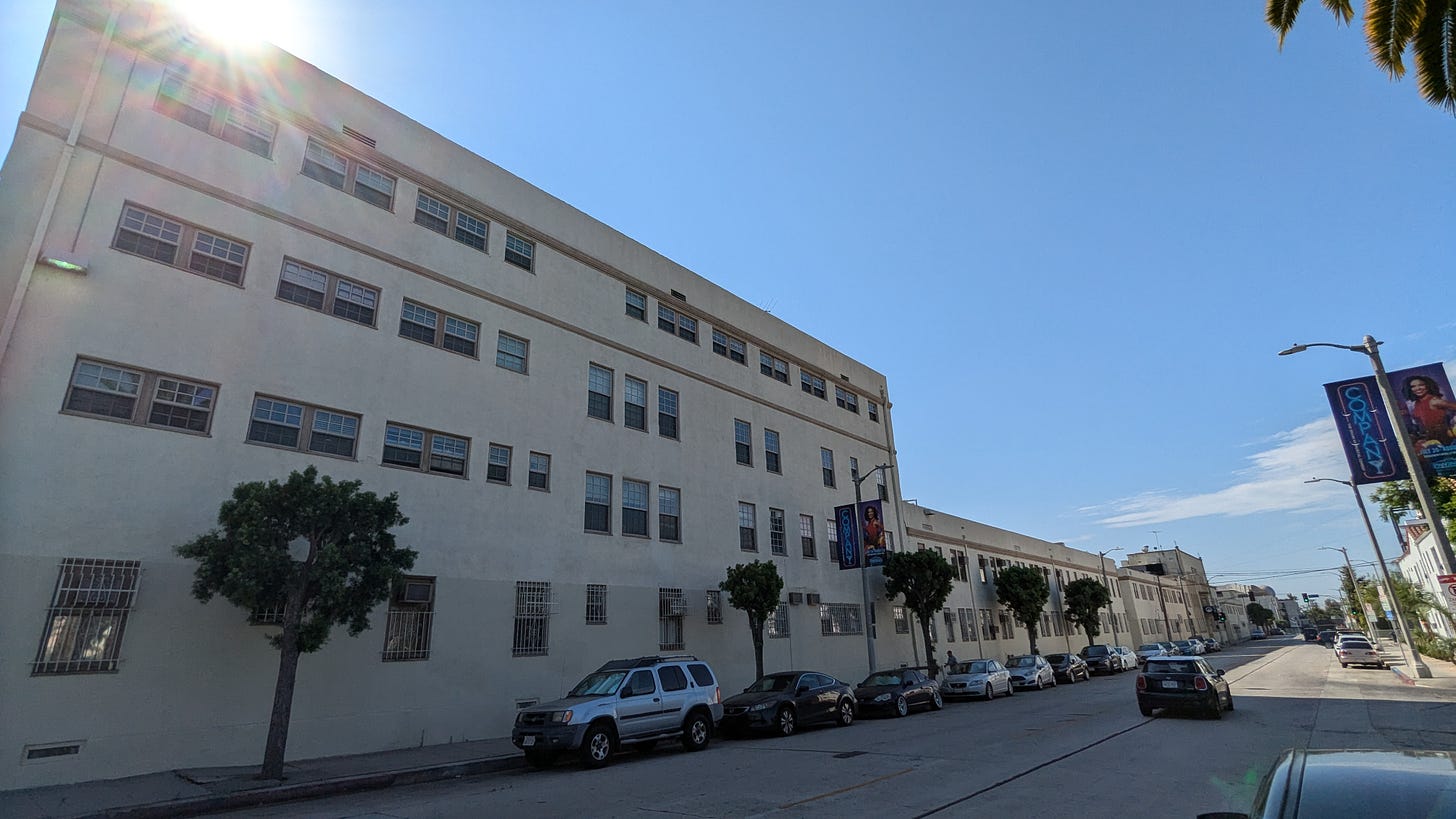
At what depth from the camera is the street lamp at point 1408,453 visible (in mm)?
14367

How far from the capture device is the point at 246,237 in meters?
15.6

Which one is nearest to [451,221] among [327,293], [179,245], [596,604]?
[327,293]

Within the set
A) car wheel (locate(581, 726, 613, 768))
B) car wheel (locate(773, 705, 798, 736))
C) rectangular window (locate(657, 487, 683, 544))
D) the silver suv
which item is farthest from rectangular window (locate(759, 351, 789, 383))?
car wheel (locate(581, 726, 613, 768))

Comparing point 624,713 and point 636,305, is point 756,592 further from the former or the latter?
point 636,305

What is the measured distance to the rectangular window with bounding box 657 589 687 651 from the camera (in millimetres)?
22109

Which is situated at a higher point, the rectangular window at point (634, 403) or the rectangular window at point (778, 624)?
the rectangular window at point (634, 403)

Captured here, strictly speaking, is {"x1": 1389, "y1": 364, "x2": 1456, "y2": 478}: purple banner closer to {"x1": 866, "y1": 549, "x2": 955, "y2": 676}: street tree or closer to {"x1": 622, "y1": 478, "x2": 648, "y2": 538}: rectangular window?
{"x1": 866, "y1": 549, "x2": 955, "y2": 676}: street tree

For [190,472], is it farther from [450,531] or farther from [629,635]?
[629,635]

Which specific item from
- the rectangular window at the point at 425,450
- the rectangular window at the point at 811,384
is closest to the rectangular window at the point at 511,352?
the rectangular window at the point at 425,450

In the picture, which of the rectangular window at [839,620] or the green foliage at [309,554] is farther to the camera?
the rectangular window at [839,620]

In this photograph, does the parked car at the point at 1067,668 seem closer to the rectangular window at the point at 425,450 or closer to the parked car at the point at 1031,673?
the parked car at the point at 1031,673

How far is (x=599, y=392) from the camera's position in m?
22.9

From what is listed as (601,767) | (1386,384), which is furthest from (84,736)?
(1386,384)

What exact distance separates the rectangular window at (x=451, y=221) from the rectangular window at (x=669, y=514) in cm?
967
